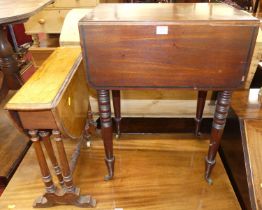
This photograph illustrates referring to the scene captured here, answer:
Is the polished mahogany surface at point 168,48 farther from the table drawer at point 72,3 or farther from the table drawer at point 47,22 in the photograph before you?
the table drawer at point 47,22

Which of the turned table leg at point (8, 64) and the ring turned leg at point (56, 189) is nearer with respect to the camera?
the ring turned leg at point (56, 189)

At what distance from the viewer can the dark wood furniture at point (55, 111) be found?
0.97 meters

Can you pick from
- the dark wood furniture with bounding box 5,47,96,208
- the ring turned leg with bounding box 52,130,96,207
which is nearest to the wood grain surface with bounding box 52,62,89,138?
the dark wood furniture with bounding box 5,47,96,208

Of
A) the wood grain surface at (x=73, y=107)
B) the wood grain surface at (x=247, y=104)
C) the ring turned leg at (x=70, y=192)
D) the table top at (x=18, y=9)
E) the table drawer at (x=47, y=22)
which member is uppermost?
the table top at (x=18, y=9)

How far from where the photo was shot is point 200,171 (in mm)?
1467

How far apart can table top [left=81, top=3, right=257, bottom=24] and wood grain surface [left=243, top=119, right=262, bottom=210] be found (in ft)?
2.03

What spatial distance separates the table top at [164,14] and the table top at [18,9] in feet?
1.26

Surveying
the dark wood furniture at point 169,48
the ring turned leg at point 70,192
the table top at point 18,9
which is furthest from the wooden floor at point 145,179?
the table top at point 18,9

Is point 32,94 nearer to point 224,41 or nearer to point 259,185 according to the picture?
point 224,41

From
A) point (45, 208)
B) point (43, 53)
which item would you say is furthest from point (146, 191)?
point (43, 53)

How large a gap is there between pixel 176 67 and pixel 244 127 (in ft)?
2.02

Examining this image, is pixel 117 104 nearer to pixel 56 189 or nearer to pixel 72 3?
pixel 56 189

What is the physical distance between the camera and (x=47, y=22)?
86.9 inches

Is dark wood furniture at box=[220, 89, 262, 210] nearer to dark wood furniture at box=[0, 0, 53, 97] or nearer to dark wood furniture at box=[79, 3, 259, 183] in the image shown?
dark wood furniture at box=[79, 3, 259, 183]
